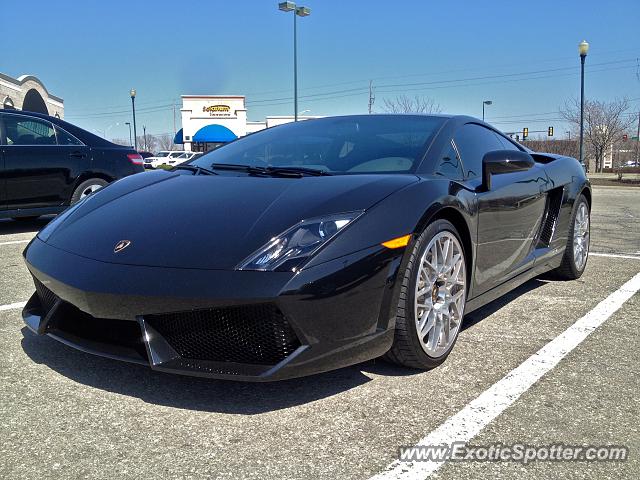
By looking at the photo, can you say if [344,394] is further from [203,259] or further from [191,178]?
[191,178]

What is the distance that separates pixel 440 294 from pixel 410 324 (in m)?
0.34

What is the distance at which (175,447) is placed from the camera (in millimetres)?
1950

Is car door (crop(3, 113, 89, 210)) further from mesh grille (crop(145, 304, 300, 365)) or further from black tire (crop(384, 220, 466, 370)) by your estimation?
black tire (crop(384, 220, 466, 370))

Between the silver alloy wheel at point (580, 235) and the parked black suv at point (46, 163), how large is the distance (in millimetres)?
5258

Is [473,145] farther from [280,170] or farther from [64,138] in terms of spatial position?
[64,138]

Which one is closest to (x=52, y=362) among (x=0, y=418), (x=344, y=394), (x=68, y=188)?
(x=0, y=418)

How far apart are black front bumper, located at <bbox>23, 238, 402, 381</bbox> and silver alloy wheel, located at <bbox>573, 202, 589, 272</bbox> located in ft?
8.92

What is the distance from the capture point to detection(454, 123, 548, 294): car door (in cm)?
308

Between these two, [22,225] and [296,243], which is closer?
[296,243]

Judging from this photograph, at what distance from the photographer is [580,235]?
4590 mm

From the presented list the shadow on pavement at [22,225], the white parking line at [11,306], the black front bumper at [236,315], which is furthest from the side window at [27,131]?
the black front bumper at [236,315]

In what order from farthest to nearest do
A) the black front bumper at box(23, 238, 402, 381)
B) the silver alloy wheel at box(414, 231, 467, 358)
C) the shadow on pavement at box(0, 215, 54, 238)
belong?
1. the shadow on pavement at box(0, 215, 54, 238)
2. the silver alloy wheel at box(414, 231, 467, 358)
3. the black front bumper at box(23, 238, 402, 381)

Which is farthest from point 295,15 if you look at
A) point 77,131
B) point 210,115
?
point 210,115

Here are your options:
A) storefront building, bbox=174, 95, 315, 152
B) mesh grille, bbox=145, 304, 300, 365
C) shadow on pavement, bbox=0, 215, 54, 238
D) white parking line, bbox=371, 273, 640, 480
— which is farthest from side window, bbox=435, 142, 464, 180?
storefront building, bbox=174, 95, 315, 152
